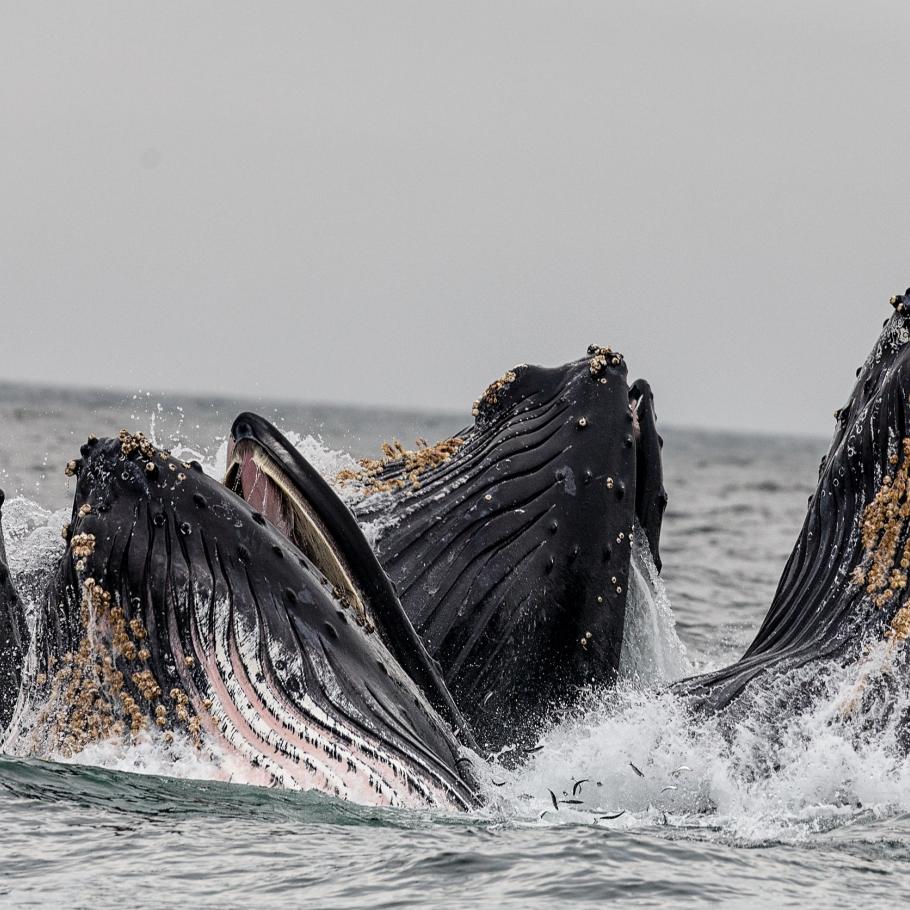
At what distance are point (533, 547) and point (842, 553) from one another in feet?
5.56

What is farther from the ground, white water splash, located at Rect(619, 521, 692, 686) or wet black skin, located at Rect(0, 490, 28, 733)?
white water splash, located at Rect(619, 521, 692, 686)

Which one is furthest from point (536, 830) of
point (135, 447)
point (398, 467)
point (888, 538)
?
point (398, 467)

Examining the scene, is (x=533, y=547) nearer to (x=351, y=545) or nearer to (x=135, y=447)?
(x=351, y=545)

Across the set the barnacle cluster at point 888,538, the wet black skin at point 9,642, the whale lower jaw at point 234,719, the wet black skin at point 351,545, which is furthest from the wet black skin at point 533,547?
the wet black skin at point 9,642

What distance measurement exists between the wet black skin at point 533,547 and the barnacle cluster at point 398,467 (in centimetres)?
8

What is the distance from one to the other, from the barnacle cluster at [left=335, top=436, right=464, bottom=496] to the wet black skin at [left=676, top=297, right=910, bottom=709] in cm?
216

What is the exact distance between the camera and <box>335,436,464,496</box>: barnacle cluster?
10.1 meters

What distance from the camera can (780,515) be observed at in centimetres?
3484

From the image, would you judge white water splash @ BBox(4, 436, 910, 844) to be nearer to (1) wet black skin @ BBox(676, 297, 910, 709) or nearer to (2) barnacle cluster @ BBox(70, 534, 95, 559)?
(1) wet black skin @ BBox(676, 297, 910, 709)

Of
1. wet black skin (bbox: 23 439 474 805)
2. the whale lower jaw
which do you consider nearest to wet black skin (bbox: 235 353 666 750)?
wet black skin (bbox: 23 439 474 805)

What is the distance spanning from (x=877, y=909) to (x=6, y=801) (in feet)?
10.6

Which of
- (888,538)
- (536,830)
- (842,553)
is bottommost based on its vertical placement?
(536,830)

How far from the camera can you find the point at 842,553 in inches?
342

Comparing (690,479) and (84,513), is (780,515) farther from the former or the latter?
(84,513)
